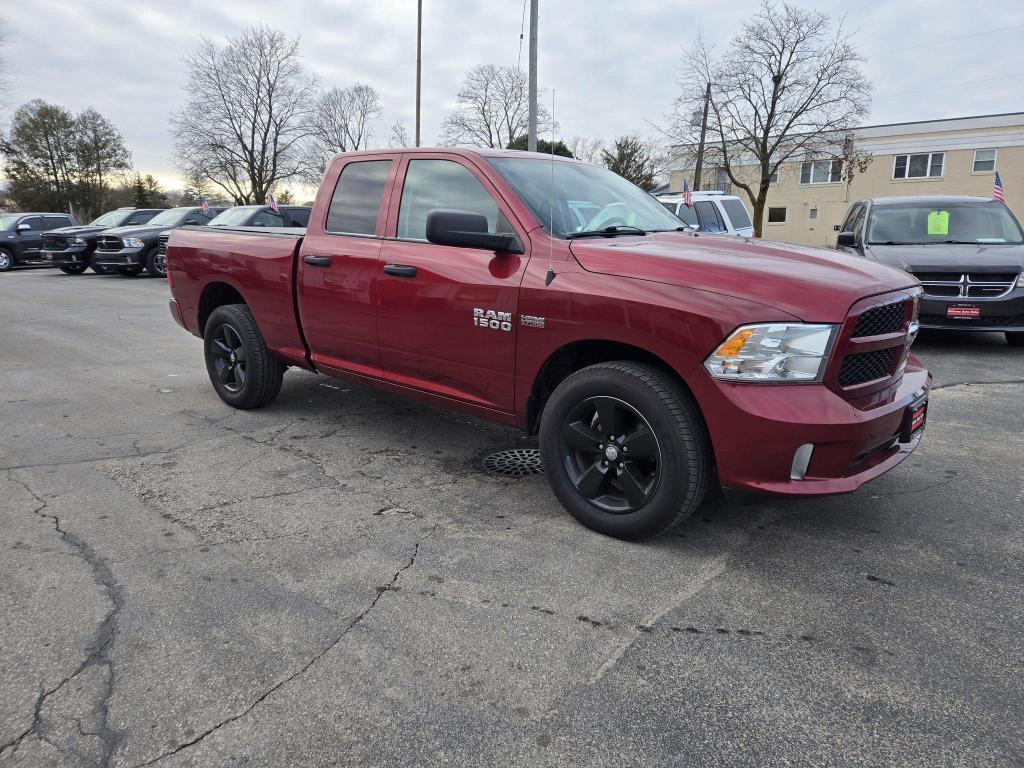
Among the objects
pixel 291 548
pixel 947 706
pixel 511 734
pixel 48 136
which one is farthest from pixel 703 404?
pixel 48 136

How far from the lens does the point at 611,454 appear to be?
3111mm

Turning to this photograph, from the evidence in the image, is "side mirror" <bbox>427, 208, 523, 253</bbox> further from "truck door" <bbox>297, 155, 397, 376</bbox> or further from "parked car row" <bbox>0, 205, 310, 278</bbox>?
"parked car row" <bbox>0, 205, 310, 278</bbox>

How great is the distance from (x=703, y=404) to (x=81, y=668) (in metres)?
2.43

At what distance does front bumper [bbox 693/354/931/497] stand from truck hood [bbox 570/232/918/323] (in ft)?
1.10

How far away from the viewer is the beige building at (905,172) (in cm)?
3900

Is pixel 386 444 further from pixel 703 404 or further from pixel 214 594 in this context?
pixel 703 404

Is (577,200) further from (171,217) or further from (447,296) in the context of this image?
(171,217)

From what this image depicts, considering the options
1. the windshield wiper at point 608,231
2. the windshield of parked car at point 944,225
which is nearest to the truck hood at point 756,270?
the windshield wiper at point 608,231

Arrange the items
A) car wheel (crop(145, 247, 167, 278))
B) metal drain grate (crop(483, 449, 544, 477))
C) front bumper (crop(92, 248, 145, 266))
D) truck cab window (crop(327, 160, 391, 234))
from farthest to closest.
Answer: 1. car wheel (crop(145, 247, 167, 278))
2. front bumper (crop(92, 248, 145, 266))
3. truck cab window (crop(327, 160, 391, 234))
4. metal drain grate (crop(483, 449, 544, 477))

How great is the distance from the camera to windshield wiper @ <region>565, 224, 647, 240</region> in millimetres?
3481

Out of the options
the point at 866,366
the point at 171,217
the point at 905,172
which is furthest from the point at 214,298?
the point at 905,172

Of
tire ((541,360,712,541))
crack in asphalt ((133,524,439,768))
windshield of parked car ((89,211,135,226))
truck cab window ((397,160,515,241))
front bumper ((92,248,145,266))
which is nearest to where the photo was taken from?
crack in asphalt ((133,524,439,768))

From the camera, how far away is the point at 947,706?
2.11 meters

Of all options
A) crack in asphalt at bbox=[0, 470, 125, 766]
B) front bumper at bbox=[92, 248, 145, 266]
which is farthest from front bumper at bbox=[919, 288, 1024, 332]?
front bumper at bbox=[92, 248, 145, 266]
